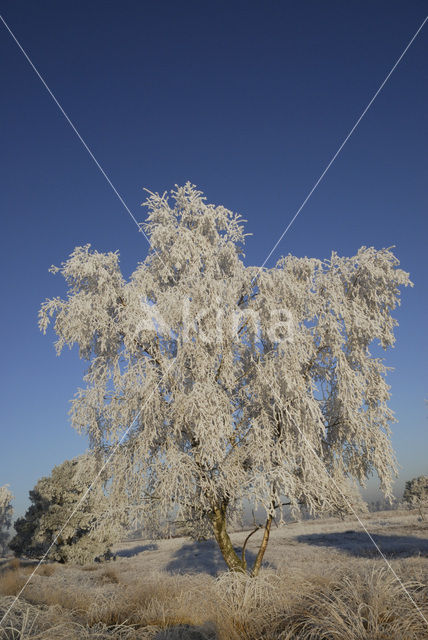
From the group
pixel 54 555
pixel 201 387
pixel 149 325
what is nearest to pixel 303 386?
pixel 201 387

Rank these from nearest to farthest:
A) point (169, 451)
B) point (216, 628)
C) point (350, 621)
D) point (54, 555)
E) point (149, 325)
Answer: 1. point (350, 621)
2. point (216, 628)
3. point (169, 451)
4. point (149, 325)
5. point (54, 555)

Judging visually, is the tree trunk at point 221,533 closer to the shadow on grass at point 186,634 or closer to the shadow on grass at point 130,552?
the shadow on grass at point 186,634

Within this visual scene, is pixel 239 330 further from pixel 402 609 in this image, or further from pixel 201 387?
pixel 402 609

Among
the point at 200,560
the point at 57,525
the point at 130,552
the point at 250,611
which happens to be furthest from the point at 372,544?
the point at 130,552

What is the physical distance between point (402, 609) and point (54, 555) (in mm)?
23948

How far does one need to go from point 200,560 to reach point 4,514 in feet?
114

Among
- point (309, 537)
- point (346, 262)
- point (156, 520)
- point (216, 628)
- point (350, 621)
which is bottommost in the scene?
point (309, 537)

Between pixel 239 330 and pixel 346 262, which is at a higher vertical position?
pixel 346 262

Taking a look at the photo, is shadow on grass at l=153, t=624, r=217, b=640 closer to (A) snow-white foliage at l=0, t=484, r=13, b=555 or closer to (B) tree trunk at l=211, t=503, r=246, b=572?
(B) tree trunk at l=211, t=503, r=246, b=572

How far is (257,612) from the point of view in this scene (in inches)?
A: 169

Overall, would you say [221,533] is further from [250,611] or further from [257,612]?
[257,612]

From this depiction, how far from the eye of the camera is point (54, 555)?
869 inches

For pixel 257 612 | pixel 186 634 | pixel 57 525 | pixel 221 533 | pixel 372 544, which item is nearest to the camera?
pixel 257 612

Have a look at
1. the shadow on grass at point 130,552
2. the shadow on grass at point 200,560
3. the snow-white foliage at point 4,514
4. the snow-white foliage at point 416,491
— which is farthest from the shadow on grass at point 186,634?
the snow-white foliage at point 4,514
